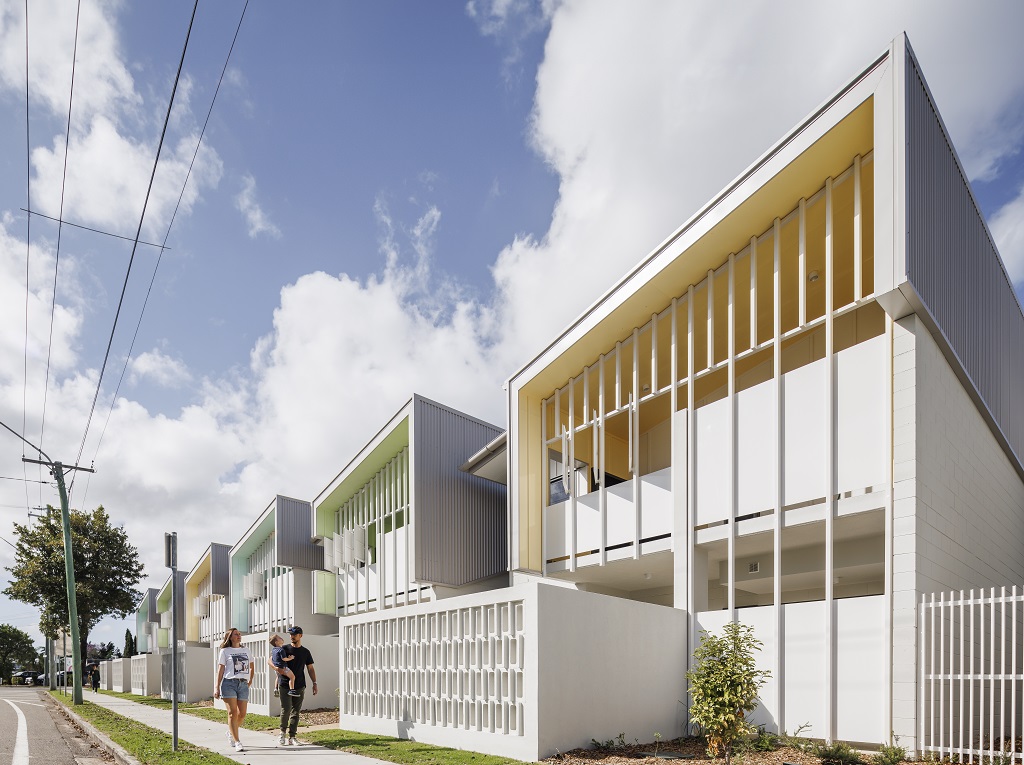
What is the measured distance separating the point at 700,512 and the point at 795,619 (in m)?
2.69

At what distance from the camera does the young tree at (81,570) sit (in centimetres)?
3928

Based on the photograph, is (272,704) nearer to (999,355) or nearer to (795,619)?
(795,619)

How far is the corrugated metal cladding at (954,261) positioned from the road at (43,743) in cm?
1426

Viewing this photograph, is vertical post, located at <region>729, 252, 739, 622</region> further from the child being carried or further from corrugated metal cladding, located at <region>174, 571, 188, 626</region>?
corrugated metal cladding, located at <region>174, 571, 188, 626</region>

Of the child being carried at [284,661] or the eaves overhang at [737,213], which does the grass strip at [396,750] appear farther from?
the eaves overhang at [737,213]

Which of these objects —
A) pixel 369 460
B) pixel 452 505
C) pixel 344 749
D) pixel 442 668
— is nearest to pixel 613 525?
pixel 442 668

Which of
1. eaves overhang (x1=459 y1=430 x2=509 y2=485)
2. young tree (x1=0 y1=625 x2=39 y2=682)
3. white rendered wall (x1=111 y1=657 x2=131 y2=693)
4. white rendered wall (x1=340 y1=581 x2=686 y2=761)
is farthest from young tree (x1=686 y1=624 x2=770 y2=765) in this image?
young tree (x1=0 y1=625 x2=39 y2=682)

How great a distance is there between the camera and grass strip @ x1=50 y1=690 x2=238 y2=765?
1070 cm

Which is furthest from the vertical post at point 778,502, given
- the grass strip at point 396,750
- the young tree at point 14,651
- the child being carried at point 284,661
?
the young tree at point 14,651

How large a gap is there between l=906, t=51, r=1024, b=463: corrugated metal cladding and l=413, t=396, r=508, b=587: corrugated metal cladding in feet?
42.9

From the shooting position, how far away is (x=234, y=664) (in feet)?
43.0

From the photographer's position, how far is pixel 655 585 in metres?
19.5

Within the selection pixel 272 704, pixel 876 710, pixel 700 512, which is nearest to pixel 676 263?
pixel 700 512

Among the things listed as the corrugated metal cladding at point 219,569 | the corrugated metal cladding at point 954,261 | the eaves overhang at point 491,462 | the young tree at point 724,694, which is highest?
the corrugated metal cladding at point 954,261
